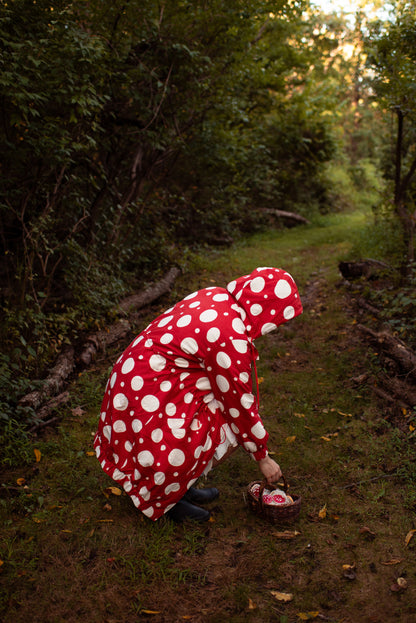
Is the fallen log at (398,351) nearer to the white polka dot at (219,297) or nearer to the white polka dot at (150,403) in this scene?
the white polka dot at (219,297)

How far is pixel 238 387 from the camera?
7.81 ft

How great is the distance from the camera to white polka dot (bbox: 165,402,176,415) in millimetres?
2449

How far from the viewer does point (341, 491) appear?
121 inches

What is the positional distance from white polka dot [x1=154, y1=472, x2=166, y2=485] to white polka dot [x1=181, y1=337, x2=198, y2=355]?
2.28 feet

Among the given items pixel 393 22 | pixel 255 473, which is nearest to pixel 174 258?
pixel 393 22

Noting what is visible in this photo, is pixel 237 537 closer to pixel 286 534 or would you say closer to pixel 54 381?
pixel 286 534

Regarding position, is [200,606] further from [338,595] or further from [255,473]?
[255,473]

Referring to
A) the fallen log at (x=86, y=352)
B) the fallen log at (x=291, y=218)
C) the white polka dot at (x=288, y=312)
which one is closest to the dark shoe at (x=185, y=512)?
the white polka dot at (x=288, y=312)

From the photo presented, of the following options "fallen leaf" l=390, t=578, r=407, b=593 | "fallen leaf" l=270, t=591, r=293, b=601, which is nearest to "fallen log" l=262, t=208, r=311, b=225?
"fallen leaf" l=390, t=578, r=407, b=593

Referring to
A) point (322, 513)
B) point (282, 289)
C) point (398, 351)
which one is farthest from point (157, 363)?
point (398, 351)

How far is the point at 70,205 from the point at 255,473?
413cm

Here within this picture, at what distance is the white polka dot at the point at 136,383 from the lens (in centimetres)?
245

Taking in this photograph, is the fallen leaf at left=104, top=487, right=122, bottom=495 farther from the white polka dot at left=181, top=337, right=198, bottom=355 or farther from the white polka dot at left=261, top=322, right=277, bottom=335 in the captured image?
the white polka dot at left=261, top=322, right=277, bottom=335

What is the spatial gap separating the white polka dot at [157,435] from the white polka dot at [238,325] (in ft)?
2.30
